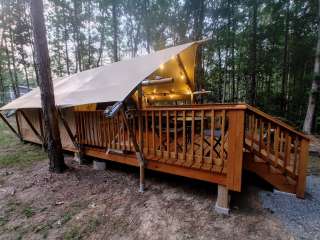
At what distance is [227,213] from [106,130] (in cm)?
291

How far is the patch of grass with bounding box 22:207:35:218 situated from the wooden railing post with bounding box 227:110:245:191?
10.3ft

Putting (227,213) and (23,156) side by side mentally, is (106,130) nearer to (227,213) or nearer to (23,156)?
(227,213)

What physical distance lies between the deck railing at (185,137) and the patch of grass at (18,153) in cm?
204

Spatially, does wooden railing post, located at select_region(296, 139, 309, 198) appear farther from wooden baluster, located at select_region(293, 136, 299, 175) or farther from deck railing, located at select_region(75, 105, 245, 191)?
deck railing, located at select_region(75, 105, 245, 191)

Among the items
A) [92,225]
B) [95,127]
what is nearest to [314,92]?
[95,127]

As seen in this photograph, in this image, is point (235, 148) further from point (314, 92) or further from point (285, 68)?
point (285, 68)

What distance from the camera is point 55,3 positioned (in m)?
13.1

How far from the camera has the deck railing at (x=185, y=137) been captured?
8.16ft

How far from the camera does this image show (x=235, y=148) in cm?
247

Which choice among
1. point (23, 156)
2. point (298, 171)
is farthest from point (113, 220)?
point (23, 156)

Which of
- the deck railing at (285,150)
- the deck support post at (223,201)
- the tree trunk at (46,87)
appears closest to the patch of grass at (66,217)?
the tree trunk at (46,87)

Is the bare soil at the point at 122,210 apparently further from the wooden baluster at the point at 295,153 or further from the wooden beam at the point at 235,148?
the wooden baluster at the point at 295,153

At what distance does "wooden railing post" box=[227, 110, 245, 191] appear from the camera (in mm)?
2404

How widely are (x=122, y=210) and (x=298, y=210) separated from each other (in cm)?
260
